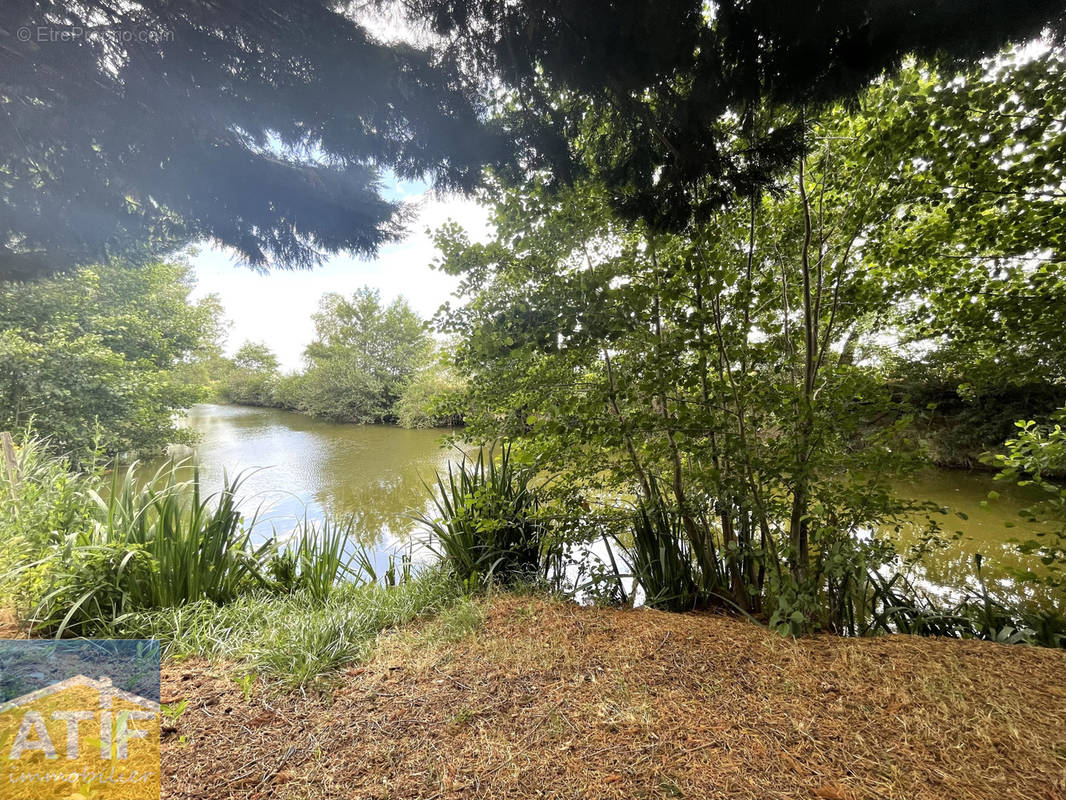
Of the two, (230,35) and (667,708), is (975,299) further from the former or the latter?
(230,35)

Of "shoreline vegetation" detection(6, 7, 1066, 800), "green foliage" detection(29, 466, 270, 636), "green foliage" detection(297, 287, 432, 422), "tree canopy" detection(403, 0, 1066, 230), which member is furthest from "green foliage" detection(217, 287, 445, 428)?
"tree canopy" detection(403, 0, 1066, 230)

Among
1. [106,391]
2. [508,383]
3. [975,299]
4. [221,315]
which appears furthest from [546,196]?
[221,315]

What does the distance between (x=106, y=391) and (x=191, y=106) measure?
25.2ft

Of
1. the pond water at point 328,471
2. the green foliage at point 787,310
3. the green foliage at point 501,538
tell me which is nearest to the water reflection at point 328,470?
the pond water at point 328,471

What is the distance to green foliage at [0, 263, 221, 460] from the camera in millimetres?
5273

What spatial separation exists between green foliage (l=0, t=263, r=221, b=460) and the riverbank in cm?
521

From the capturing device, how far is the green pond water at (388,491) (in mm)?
3133

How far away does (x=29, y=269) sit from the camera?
1.73 m

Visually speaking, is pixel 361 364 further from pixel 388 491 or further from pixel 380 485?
pixel 388 491

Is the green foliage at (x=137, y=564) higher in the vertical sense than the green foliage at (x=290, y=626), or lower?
higher

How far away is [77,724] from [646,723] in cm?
155
